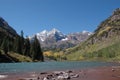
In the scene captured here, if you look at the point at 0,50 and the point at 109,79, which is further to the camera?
the point at 0,50

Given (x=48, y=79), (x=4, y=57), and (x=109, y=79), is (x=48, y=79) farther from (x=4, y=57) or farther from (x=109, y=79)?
(x=4, y=57)

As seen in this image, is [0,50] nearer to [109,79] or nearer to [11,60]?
[11,60]

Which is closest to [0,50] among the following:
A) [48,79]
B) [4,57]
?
[4,57]

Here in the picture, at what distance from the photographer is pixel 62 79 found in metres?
40.7

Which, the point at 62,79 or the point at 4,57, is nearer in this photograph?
the point at 62,79

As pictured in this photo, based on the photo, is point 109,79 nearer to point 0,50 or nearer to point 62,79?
point 62,79

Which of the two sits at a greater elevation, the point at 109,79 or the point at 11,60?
the point at 11,60

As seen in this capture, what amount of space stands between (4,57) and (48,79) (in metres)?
160

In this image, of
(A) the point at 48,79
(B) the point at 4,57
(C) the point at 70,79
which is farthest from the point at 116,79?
(B) the point at 4,57

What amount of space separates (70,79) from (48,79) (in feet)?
11.3

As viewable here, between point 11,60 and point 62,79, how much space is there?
16216 centimetres

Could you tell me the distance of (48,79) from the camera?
4219 centimetres

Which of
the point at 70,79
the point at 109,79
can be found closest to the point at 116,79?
the point at 109,79

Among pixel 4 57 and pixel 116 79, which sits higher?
pixel 4 57
